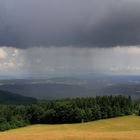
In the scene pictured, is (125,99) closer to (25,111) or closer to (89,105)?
(89,105)

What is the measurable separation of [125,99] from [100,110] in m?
17.2

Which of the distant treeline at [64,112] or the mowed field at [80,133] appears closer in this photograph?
the mowed field at [80,133]

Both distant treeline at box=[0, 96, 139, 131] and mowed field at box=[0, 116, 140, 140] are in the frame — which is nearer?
mowed field at box=[0, 116, 140, 140]

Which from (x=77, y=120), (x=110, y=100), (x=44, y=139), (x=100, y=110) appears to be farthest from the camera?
(x=110, y=100)

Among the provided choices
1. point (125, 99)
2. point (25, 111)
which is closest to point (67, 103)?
point (25, 111)

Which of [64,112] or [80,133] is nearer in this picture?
[80,133]

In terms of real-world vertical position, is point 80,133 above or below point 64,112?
above

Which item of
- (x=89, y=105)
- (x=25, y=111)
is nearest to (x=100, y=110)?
(x=89, y=105)

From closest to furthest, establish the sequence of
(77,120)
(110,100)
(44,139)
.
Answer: (44,139) < (77,120) < (110,100)

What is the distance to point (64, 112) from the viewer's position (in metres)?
121

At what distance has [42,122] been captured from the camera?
A: 4850 inches

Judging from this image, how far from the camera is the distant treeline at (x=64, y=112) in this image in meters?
120

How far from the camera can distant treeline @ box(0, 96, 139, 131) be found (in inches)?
4724

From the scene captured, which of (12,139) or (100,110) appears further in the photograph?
(100,110)
